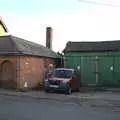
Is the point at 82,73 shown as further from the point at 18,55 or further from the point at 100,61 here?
the point at 18,55

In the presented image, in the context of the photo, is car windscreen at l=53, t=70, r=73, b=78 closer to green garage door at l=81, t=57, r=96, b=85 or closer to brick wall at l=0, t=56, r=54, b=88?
brick wall at l=0, t=56, r=54, b=88

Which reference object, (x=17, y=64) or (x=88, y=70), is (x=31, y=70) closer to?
(x=17, y=64)

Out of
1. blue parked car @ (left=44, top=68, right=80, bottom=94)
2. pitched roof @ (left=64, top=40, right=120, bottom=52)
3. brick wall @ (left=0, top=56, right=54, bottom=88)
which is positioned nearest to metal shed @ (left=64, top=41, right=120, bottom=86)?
pitched roof @ (left=64, top=40, right=120, bottom=52)

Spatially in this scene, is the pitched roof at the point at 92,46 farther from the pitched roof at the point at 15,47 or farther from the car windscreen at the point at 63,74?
the car windscreen at the point at 63,74

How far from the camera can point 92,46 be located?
43.7m

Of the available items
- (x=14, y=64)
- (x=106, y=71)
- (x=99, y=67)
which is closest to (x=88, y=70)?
(x=99, y=67)

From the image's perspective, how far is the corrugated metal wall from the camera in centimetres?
4141

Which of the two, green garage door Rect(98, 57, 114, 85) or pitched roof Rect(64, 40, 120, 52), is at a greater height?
pitched roof Rect(64, 40, 120, 52)

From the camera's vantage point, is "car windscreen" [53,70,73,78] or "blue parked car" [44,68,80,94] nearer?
"blue parked car" [44,68,80,94]

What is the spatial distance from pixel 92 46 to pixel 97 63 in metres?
2.54

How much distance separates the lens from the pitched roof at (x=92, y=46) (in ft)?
139

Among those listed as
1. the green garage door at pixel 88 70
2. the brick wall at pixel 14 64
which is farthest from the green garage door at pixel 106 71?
the brick wall at pixel 14 64

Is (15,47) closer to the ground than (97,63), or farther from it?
farther from it

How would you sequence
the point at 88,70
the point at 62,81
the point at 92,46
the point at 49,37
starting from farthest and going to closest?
the point at 49,37
the point at 92,46
the point at 88,70
the point at 62,81
